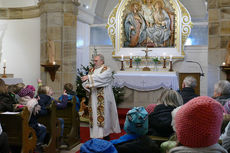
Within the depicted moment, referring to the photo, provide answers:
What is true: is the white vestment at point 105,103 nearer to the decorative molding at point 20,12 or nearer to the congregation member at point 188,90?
the congregation member at point 188,90

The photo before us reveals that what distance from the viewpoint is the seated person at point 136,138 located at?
256 cm

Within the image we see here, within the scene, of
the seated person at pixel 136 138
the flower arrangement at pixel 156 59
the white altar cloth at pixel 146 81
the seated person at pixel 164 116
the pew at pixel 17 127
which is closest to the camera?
the seated person at pixel 136 138

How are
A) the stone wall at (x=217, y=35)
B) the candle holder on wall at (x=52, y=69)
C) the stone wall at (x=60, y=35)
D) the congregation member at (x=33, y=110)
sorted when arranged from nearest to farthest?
1. the congregation member at (x=33, y=110)
2. the stone wall at (x=217, y=35)
3. the candle holder on wall at (x=52, y=69)
4. the stone wall at (x=60, y=35)

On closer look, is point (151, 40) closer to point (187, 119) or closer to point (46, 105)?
point (46, 105)

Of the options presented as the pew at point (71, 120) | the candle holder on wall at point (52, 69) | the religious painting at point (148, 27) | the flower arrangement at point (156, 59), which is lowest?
the pew at point (71, 120)

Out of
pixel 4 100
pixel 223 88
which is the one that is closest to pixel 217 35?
pixel 223 88

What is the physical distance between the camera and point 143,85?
9.09 meters

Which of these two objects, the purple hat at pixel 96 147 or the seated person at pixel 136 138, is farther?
the seated person at pixel 136 138

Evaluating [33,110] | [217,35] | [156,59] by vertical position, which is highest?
[217,35]

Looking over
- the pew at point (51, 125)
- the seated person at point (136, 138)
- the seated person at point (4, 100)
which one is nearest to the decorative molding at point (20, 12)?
the pew at point (51, 125)

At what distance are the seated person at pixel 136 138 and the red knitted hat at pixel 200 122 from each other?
684mm

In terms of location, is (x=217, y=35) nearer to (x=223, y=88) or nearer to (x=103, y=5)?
(x=223, y=88)

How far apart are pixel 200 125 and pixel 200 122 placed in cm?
2

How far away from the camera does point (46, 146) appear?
4.82 m
